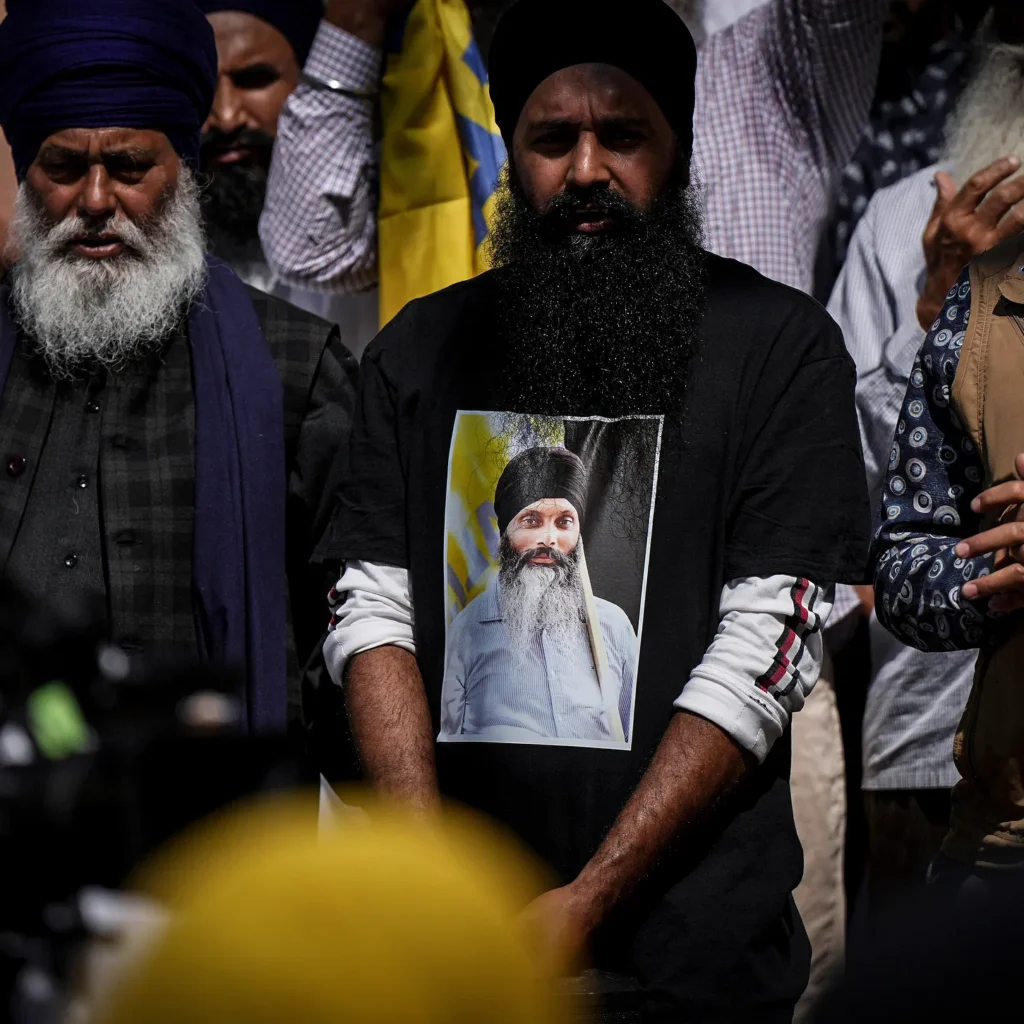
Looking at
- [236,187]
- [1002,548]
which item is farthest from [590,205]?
[236,187]

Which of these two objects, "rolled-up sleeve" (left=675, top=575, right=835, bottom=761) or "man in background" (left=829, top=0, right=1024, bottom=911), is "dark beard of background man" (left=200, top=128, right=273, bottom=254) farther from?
"rolled-up sleeve" (left=675, top=575, right=835, bottom=761)

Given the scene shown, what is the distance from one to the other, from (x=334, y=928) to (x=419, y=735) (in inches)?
77.8

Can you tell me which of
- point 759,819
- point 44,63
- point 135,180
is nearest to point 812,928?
point 759,819

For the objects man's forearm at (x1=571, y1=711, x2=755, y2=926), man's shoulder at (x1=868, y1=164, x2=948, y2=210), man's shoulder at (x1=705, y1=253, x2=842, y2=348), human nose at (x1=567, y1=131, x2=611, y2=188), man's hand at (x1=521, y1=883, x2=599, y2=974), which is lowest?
man's hand at (x1=521, y1=883, x2=599, y2=974)

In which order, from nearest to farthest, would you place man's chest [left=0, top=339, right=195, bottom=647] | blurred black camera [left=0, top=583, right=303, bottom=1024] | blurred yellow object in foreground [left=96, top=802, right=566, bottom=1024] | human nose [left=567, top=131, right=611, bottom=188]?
blurred yellow object in foreground [left=96, top=802, right=566, bottom=1024] → blurred black camera [left=0, top=583, right=303, bottom=1024] → human nose [left=567, top=131, right=611, bottom=188] → man's chest [left=0, top=339, right=195, bottom=647]

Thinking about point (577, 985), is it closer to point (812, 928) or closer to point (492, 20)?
point (812, 928)

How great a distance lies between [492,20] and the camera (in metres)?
4.82

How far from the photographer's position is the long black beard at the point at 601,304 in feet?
10.2

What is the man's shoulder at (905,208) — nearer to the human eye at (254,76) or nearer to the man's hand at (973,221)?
the man's hand at (973,221)

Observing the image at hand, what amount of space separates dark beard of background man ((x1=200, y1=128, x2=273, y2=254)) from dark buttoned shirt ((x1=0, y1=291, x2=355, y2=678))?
1.06 m

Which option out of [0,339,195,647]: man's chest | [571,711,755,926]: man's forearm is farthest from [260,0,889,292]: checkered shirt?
[571,711,755,926]: man's forearm

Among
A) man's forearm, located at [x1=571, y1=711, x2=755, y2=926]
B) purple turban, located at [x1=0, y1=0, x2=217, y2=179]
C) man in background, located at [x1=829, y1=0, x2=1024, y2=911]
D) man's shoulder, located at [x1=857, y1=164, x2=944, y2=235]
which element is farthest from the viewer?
man's shoulder, located at [x1=857, y1=164, x2=944, y2=235]

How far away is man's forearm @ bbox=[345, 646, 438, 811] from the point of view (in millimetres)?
2951

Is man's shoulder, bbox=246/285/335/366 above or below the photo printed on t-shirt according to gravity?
above
